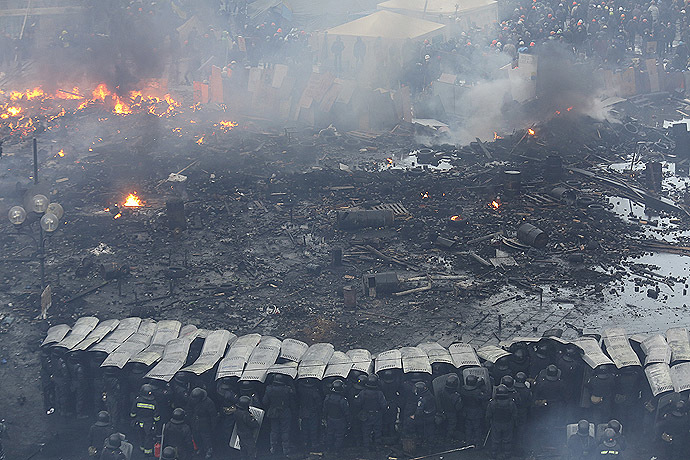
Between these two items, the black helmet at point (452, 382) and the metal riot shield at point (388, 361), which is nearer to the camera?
the black helmet at point (452, 382)

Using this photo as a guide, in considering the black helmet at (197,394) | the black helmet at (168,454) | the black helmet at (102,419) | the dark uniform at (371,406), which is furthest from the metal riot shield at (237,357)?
the dark uniform at (371,406)

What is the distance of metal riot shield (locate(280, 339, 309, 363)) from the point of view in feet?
41.8

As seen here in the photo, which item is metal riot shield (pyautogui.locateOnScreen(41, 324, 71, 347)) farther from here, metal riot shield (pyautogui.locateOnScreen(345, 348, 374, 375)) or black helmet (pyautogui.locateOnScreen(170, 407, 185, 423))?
metal riot shield (pyautogui.locateOnScreen(345, 348, 374, 375))

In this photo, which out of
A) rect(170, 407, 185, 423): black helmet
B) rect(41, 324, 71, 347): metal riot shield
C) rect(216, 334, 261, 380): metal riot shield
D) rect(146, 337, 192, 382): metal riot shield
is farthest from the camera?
rect(41, 324, 71, 347): metal riot shield

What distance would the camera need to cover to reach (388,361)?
41.0 feet

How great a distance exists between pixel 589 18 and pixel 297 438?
115 feet

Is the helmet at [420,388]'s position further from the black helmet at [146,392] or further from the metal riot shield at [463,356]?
the black helmet at [146,392]

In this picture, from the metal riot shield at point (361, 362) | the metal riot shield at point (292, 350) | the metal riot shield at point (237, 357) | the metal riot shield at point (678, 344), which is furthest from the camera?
the metal riot shield at point (292, 350)

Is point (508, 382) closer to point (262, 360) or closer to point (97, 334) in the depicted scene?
point (262, 360)

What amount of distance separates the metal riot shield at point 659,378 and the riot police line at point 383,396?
0.06 ft

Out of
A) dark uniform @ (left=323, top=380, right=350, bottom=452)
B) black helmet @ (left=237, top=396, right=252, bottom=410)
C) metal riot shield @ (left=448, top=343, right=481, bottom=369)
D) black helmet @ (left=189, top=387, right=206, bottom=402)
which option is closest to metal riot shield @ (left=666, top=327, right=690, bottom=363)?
metal riot shield @ (left=448, top=343, right=481, bottom=369)

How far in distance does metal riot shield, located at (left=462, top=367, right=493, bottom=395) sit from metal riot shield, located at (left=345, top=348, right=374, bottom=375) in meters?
1.60

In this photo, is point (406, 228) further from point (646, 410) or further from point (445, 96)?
point (445, 96)

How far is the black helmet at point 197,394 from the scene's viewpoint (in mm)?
11656
